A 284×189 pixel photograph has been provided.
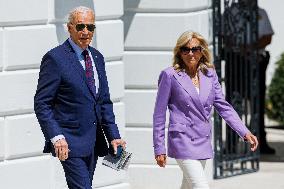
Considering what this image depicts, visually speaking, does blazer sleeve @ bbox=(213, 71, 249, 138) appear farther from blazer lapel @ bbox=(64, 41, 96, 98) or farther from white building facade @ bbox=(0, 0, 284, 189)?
white building facade @ bbox=(0, 0, 284, 189)

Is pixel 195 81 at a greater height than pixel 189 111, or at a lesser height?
greater

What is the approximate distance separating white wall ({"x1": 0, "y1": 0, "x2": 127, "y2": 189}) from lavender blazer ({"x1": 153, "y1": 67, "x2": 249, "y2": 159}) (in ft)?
4.29

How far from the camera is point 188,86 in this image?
27.9ft

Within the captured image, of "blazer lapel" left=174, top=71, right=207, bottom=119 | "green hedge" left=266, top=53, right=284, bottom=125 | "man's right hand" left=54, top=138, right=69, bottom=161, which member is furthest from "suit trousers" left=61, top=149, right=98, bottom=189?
"green hedge" left=266, top=53, right=284, bottom=125

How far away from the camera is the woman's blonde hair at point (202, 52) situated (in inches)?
333

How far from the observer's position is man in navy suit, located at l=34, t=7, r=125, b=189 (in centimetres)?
761

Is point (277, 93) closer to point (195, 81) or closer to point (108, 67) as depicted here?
point (108, 67)

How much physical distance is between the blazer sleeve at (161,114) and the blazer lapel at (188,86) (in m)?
0.07

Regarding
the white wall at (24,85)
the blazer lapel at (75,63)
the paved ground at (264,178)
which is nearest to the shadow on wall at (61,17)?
the white wall at (24,85)

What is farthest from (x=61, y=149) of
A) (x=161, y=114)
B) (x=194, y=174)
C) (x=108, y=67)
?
(x=108, y=67)

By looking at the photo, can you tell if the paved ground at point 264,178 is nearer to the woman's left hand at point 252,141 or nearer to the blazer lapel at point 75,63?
the woman's left hand at point 252,141

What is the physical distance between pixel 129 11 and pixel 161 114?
3341 millimetres

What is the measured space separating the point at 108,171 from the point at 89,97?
2.66 meters

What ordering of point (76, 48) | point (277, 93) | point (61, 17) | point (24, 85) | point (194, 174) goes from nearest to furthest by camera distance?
point (76, 48), point (194, 174), point (24, 85), point (61, 17), point (277, 93)
